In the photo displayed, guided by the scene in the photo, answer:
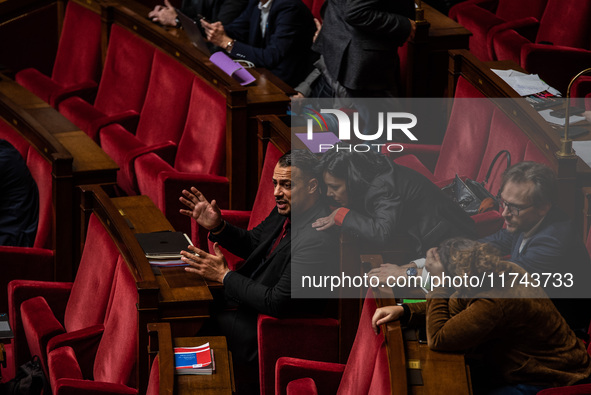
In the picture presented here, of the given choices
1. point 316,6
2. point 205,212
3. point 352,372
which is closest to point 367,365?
point 352,372

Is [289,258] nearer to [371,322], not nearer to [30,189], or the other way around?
[371,322]

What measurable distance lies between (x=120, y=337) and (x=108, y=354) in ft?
0.13

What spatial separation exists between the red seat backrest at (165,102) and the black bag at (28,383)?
2.61 feet

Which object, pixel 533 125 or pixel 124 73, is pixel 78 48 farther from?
pixel 533 125

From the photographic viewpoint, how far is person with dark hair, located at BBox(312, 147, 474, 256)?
141 centimetres

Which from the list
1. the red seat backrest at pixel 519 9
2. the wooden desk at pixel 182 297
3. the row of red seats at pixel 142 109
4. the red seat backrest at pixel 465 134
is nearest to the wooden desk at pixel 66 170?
the row of red seats at pixel 142 109

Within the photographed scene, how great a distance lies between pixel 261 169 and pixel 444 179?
351 mm

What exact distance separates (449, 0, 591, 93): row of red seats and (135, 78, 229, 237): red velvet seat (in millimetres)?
773

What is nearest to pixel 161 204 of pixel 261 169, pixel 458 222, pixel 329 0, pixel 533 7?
pixel 261 169

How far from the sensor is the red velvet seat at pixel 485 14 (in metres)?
2.56

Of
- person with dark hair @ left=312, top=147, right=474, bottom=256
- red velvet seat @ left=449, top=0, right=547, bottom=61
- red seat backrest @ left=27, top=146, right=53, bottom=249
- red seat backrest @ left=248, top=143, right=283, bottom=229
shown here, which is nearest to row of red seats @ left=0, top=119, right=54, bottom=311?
red seat backrest @ left=27, top=146, right=53, bottom=249

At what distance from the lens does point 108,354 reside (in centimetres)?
140

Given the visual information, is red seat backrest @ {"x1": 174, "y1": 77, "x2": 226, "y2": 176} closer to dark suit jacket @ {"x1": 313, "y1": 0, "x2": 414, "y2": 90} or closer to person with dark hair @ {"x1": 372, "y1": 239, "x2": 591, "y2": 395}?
dark suit jacket @ {"x1": 313, "y1": 0, "x2": 414, "y2": 90}

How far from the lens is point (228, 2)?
93.7 inches
